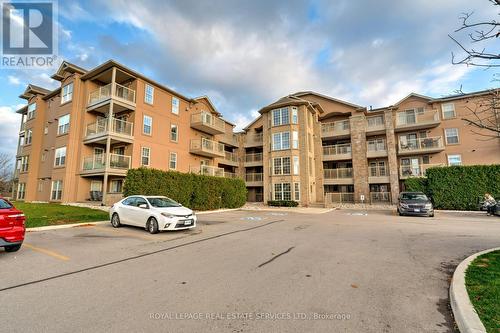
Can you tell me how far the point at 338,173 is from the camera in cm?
3144

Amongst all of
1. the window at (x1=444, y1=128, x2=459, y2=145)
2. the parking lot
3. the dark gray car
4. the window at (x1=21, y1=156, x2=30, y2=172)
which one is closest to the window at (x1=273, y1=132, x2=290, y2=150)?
the dark gray car

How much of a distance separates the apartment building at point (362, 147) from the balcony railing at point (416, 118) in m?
0.09

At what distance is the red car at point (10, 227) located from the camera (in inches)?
247

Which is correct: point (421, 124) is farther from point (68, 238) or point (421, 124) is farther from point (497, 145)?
point (68, 238)

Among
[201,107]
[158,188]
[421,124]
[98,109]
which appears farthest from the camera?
[201,107]

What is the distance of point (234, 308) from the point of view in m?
3.73

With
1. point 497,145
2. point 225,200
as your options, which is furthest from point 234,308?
point 497,145

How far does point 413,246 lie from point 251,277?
6.09 metres

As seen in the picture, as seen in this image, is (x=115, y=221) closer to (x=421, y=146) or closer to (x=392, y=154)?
(x=392, y=154)

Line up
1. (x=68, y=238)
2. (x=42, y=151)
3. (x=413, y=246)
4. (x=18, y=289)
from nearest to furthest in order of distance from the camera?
(x=18, y=289) → (x=413, y=246) → (x=68, y=238) → (x=42, y=151)

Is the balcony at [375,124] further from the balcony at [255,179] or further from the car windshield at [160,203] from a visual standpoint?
the car windshield at [160,203]

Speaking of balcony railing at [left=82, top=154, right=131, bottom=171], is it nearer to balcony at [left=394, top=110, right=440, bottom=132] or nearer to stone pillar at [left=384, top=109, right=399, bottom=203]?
stone pillar at [left=384, top=109, right=399, bottom=203]

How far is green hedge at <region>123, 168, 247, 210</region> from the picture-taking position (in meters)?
16.0

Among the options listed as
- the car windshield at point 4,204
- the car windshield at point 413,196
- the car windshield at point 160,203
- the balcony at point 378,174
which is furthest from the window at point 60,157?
the balcony at point 378,174
